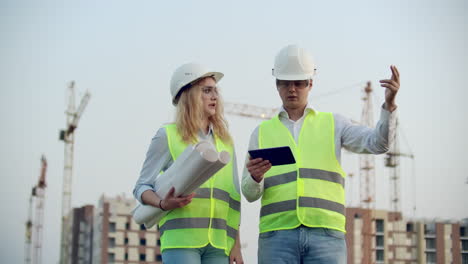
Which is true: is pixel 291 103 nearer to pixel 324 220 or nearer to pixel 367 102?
pixel 324 220

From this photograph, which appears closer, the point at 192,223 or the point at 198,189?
the point at 192,223

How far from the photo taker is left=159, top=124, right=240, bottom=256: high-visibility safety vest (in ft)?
20.2

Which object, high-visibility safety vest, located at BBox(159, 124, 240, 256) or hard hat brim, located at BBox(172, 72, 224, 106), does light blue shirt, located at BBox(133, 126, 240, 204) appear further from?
hard hat brim, located at BBox(172, 72, 224, 106)

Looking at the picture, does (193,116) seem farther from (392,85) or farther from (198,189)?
(392,85)

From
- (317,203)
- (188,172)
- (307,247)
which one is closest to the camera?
(188,172)

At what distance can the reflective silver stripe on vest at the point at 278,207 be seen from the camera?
6.13m

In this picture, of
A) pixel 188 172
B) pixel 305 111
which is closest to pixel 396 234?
pixel 305 111

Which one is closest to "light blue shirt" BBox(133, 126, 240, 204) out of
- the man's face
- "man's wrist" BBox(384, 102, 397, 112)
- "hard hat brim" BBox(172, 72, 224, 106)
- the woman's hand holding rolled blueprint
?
the woman's hand holding rolled blueprint

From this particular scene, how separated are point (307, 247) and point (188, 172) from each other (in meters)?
1.05

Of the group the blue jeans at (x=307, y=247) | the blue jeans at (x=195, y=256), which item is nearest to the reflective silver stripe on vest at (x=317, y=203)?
the blue jeans at (x=307, y=247)

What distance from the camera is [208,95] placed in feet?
21.5

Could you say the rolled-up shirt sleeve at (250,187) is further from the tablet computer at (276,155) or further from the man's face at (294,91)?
the man's face at (294,91)

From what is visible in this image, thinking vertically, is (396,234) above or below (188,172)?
above

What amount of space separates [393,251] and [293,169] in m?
136
